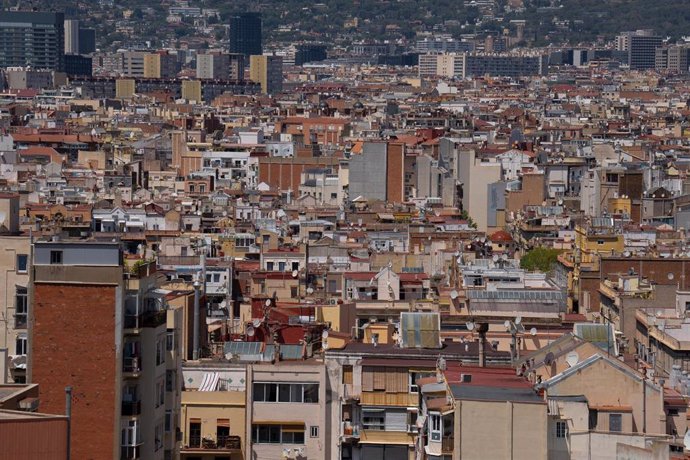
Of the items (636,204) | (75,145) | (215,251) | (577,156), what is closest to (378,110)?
(75,145)

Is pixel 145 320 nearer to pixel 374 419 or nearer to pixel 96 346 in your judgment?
pixel 96 346

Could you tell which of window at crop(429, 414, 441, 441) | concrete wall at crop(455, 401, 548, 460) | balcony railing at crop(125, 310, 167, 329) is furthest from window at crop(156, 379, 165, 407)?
concrete wall at crop(455, 401, 548, 460)

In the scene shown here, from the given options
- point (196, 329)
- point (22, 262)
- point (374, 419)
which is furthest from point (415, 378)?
point (22, 262)

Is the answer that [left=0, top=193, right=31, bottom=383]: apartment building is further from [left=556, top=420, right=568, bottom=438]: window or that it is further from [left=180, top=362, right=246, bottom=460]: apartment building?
[left=556, top=420, right=568, bottom=438]: window

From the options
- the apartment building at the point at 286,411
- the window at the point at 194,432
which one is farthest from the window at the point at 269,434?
the window at the point at 194,432

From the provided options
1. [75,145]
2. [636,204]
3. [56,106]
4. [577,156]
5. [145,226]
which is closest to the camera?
[145,226]

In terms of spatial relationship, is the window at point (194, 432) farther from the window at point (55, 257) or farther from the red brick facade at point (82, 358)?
the red brick facade at point (82, 358)

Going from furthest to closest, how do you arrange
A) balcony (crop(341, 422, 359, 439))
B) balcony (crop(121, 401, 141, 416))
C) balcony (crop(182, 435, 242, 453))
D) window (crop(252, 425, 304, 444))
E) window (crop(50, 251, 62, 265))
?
balcony (crop(341, 422, 359, 439)) → window (crop(252, 425, 304, 444)) → balcony (crop(182, 435, 242, 453)) → window (crop(50, 251, 62, 265)) → balcony (crop(121, 401, 141, 416))

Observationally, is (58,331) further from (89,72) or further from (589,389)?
(89,72)
